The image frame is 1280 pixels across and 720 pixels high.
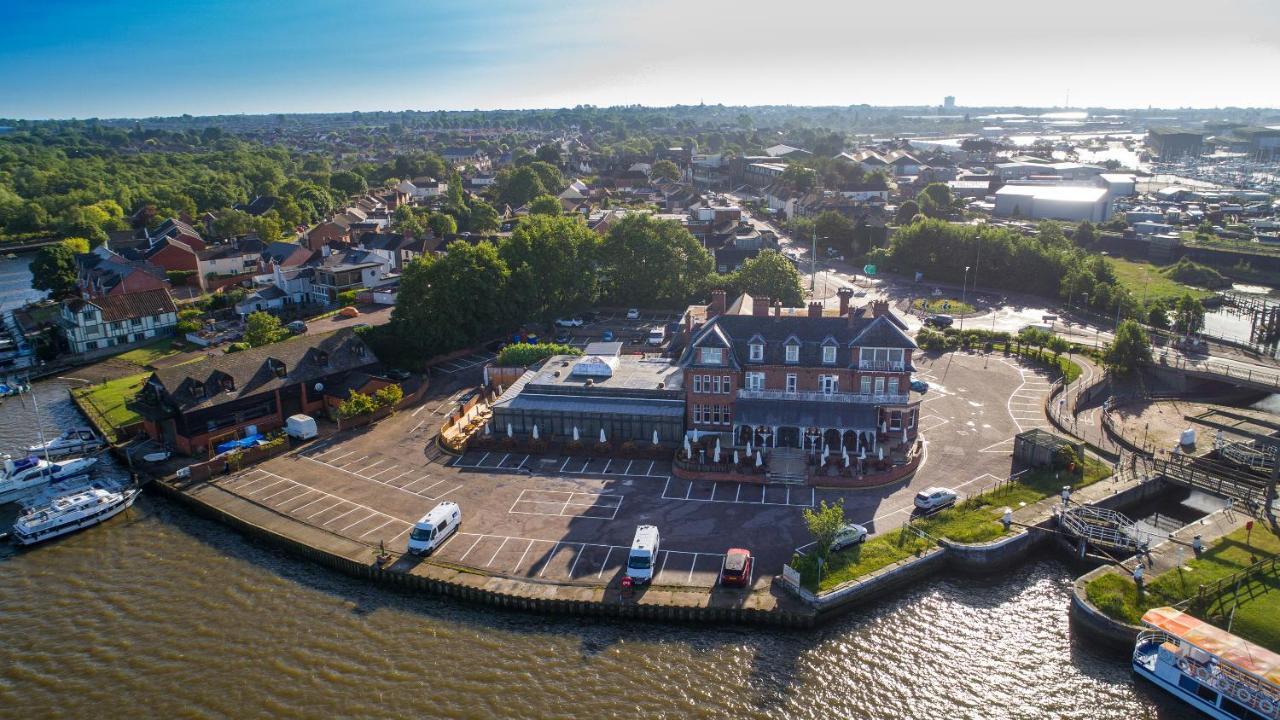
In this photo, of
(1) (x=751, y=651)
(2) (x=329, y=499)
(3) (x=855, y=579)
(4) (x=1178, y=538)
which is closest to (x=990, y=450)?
(4) (x=1178, y=538)

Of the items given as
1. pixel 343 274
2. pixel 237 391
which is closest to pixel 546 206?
pixel 343 274

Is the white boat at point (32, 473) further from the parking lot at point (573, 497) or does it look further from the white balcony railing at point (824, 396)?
the white balcony railing at point (824, 396)

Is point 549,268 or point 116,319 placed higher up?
point 549,268

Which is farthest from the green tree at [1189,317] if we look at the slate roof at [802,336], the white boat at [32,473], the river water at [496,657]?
the white boat at [32,473]

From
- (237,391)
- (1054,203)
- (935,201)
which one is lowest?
(237,391)

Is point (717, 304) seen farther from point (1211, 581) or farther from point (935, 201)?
point (935, 201)

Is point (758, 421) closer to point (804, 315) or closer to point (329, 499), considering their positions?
point (804, 315)

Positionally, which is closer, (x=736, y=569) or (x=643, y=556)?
(x=736, y=569)
